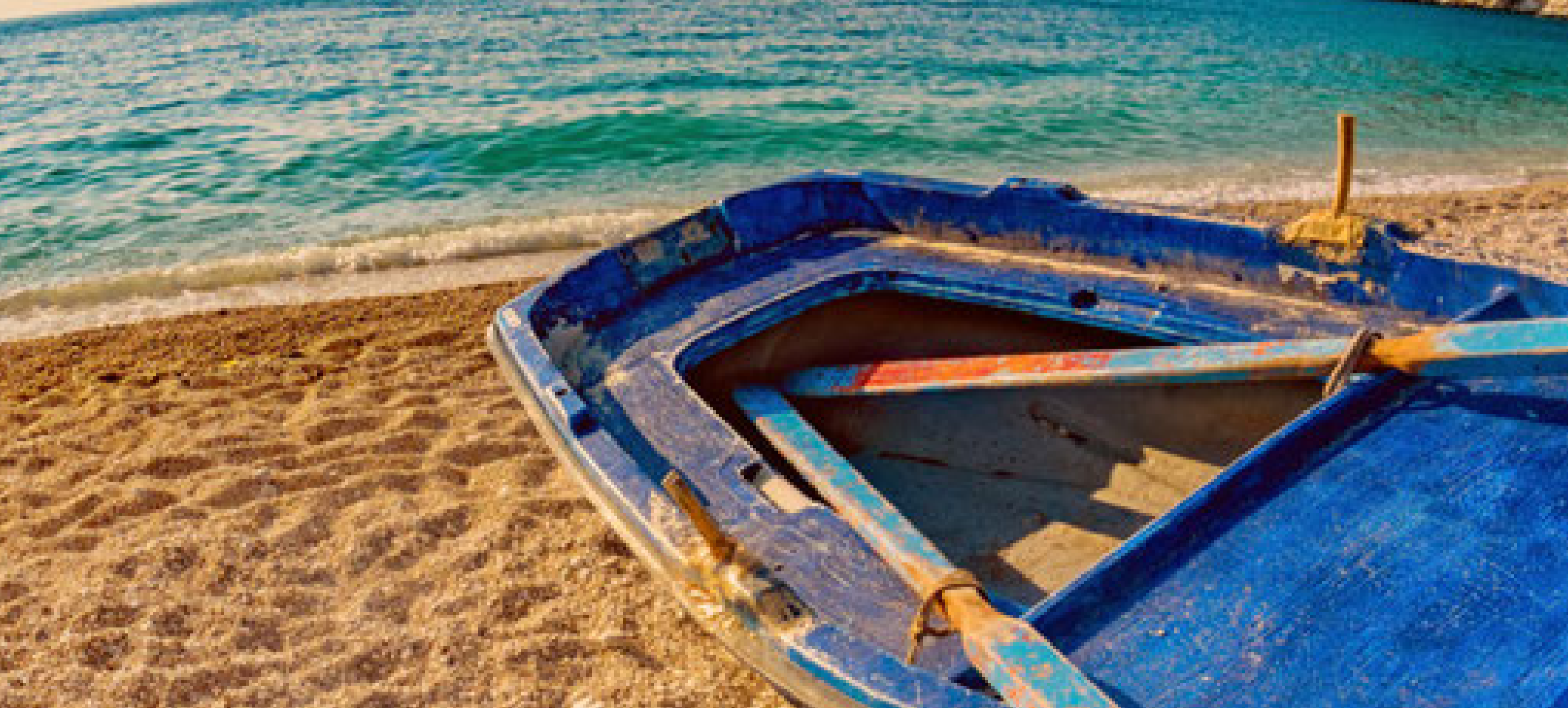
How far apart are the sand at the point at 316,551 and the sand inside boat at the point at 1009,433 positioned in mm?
893

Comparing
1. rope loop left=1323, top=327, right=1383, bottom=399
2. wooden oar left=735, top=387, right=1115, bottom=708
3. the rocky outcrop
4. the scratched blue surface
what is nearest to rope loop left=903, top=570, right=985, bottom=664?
wooden oar left=735, top=387, right=1115, bottom=708

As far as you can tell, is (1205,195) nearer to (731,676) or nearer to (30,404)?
(731,676)

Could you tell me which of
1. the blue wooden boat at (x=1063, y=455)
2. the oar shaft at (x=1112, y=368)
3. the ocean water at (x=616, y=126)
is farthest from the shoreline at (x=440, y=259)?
the oar shaft at (x=1112, y=368)

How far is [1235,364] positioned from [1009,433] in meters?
1.19

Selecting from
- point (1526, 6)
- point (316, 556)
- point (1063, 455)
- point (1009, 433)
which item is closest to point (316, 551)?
point (316, 556)

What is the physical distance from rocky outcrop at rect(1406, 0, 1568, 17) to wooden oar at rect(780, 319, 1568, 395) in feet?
115

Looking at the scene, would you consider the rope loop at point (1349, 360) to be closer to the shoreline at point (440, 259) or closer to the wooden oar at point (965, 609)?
the wooden oar at point (965, 609)

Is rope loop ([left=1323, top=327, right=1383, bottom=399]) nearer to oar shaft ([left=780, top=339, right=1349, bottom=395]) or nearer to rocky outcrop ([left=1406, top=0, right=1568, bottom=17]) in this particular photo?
oar shaft ([left=780, top=339, right=1349, bottom=395])

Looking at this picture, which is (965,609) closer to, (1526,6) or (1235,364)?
(1235,364)

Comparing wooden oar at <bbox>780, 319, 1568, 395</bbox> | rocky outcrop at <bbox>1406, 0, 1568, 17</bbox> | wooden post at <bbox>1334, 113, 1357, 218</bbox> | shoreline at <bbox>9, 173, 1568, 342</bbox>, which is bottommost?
shoreline at <bbox>9, 173, 1568, 342</bbox>

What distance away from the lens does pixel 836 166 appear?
10.4 meters

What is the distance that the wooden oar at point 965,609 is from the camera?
5.53 feet

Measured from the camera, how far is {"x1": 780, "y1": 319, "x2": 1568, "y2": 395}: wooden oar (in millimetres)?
2178

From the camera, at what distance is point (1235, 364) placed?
2656mm
